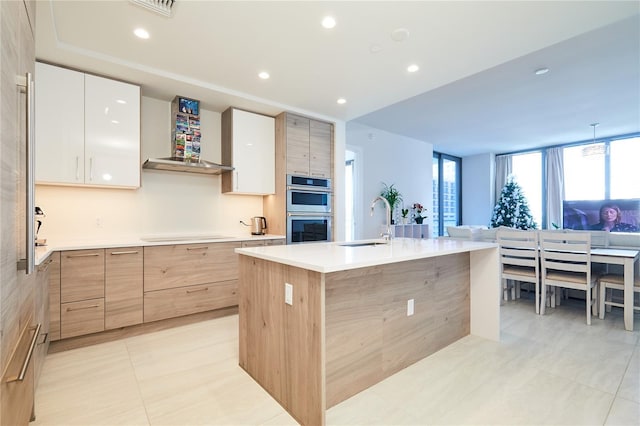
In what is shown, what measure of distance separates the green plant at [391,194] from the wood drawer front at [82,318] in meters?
4.69

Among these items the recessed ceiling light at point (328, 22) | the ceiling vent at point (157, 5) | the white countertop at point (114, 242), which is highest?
the recessed ceiling light at point (328, 22)

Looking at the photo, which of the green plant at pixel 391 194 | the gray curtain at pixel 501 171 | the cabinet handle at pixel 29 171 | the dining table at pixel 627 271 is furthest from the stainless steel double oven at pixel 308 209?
the gray curtain at pixel 501 171

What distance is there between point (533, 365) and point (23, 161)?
3184 mm

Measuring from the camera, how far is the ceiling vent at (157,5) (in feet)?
6.43

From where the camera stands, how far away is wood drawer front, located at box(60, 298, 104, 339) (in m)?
2.44

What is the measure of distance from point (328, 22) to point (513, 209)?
710cm

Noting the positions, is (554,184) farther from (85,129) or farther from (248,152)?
(85,129)

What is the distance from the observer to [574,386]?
6.22ft

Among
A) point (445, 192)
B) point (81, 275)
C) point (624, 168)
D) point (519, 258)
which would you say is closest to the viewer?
point (81, 275)

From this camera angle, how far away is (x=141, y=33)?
231cm

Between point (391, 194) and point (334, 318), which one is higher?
point (391, 194)

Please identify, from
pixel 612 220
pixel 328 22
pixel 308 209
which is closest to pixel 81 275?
pixel 308 209

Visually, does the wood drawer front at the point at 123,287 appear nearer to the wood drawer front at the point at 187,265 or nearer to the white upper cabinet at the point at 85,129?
the wood drawer front at the point at 187,265

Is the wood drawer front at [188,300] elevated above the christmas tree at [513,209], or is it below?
below
